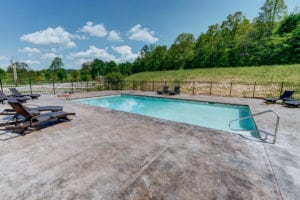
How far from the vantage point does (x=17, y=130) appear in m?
3.98

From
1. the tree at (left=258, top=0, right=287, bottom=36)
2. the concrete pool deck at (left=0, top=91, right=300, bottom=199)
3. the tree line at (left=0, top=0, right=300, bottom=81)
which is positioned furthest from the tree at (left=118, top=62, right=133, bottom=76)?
the concrete pool deck at (left=0, top=91, right=300, bottom=199)

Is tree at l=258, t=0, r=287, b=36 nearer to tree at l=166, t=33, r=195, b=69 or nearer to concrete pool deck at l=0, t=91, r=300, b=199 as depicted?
tree at l=166, t=33, r=195, b=69

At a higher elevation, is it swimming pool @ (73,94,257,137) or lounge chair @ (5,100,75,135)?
lounge chair @ (5,100,75,135)

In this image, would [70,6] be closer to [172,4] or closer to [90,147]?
[172,4]

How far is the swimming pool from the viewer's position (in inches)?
252

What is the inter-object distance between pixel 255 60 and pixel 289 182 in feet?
98.9

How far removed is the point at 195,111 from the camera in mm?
8469

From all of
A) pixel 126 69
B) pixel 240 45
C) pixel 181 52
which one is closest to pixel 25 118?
pixel 240 45

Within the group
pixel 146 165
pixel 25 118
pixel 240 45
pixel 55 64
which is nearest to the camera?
pixel 146 165

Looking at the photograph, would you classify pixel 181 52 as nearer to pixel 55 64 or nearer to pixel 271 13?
pixel 271 13

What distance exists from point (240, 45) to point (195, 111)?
26.4 metres

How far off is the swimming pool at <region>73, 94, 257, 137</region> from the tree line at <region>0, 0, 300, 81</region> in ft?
26.2

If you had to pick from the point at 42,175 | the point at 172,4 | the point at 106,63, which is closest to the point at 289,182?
the point at 42,175

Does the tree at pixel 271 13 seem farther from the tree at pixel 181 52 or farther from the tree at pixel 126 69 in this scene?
the tree at pixel 126 69
